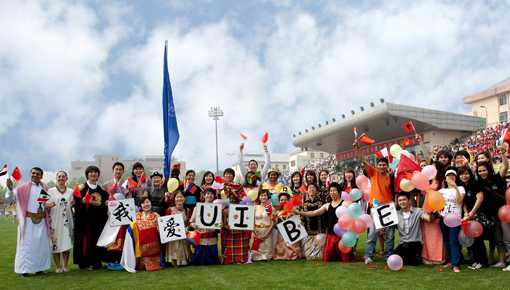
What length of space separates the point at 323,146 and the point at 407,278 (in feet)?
150

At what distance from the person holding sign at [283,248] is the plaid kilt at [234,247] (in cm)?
64

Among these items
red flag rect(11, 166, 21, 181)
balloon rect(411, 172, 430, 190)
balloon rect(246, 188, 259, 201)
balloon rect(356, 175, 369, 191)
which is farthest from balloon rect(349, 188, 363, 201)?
red flag rect(11, 166, 21, 181)

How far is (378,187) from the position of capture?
772 centimetres

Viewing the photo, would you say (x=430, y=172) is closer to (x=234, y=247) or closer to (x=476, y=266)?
(x=476, y=266)

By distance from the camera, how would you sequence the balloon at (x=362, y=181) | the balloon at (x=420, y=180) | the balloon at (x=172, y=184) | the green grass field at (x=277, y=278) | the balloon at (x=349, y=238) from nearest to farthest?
1. the green grass field at (x=277, y=278)
2. the balloon at (x=420, y=180)
3. the balloon at (x=349, y=238)
4. the balloon at (x=362, y=181)
5. the balloon at (x=172, y=184)

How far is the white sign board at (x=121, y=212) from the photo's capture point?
7.73 metres

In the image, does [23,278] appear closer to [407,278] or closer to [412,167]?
[407,278]

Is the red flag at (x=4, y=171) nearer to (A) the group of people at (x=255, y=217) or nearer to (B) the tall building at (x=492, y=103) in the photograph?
(A) the group of people at (x=255, y=217)

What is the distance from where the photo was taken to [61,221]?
A: 25.4ft

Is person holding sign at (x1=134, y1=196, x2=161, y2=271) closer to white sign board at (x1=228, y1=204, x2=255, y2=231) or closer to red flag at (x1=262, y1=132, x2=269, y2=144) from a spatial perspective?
white sign board at (x1=228, y1=204, x2=255, y2=231)

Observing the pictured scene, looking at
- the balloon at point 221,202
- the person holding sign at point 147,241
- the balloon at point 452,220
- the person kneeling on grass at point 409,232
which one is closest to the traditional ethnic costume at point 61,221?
the person holding sign at point 147,241

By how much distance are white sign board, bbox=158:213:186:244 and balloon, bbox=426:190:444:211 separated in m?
3.91

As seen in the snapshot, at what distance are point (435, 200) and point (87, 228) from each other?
5.67m

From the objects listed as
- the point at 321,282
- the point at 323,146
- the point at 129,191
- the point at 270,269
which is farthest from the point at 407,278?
the point at 323,146
